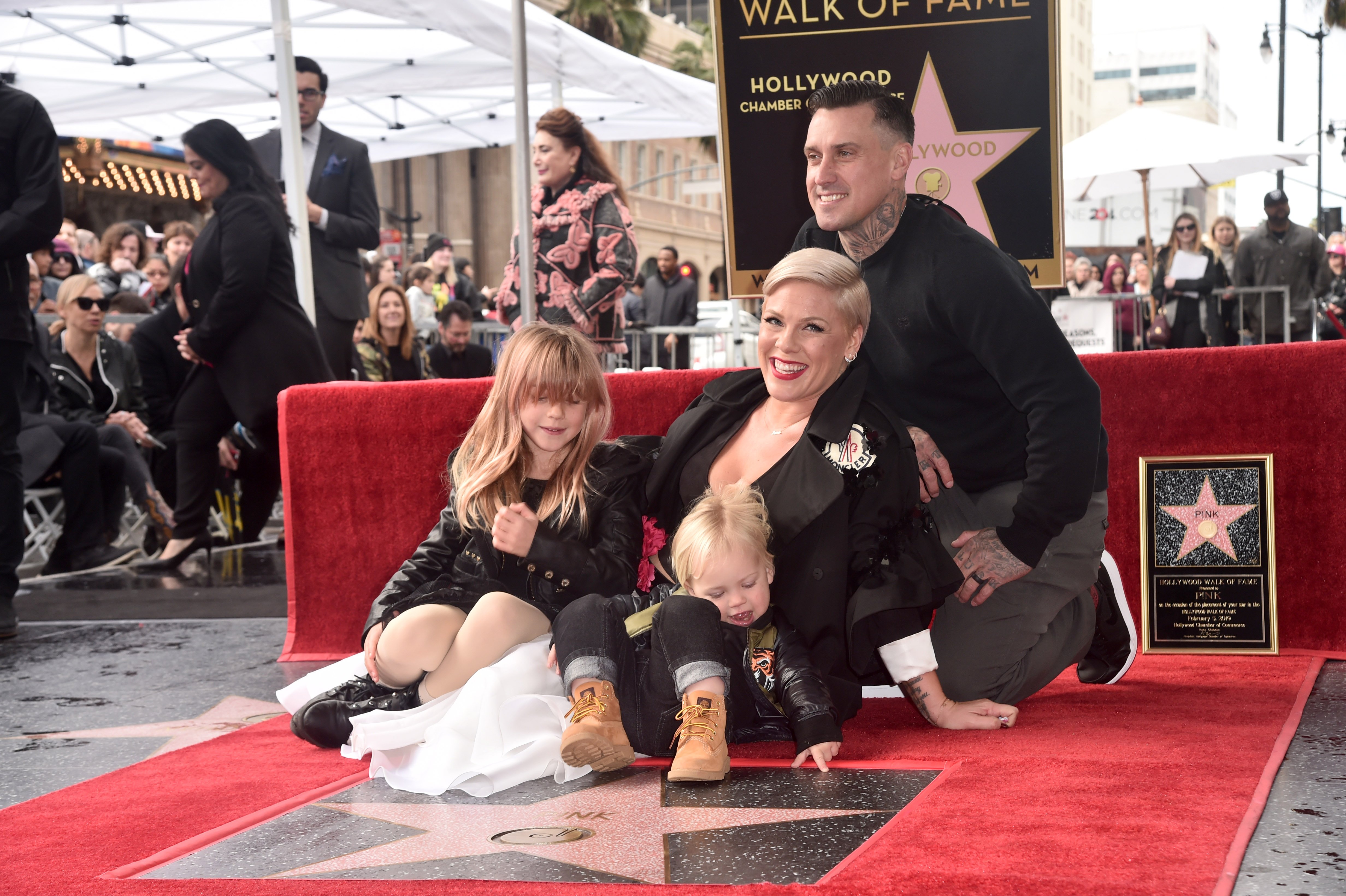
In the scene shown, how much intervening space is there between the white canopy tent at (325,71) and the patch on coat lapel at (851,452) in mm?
4382

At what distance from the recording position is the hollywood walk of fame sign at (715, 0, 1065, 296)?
382 cm

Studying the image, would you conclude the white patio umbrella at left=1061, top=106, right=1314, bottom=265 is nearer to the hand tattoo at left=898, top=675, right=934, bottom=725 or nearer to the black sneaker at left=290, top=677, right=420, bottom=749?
the hand tattoo at left=898, top=675, right=934, bottom=725

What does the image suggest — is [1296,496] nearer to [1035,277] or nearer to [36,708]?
[1035,277]

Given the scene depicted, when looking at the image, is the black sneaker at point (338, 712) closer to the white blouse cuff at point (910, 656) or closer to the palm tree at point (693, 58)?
the white blouse cuff at point (910, 656)

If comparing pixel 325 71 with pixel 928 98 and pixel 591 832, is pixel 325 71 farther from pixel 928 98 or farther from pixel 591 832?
pixel 591 832

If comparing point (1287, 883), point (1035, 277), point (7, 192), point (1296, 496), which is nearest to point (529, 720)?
point (1287, 883)

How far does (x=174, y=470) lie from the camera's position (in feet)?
24.8

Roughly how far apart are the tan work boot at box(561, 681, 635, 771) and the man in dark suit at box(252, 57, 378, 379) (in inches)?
179

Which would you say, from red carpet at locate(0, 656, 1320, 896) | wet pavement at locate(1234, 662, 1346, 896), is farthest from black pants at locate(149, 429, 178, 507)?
wet pavement at locate(1234, 662, 1346, 896)

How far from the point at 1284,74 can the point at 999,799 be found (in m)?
25.4

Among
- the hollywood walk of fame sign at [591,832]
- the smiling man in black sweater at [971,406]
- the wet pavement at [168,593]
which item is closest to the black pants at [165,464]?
the wet pavement at [168,593]

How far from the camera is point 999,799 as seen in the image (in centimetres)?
239

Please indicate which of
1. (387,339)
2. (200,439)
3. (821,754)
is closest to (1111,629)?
(821,754)

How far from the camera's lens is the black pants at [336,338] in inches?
274
